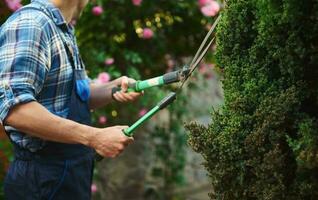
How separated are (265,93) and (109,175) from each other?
132 inches

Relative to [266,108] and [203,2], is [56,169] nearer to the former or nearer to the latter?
[266,108]

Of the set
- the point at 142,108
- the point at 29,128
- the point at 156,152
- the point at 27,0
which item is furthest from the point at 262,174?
the point at 156,152

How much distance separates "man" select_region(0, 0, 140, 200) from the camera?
2.27 metres

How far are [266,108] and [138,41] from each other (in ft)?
9.88

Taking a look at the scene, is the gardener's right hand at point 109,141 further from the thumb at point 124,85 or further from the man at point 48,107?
the thumb at point 124,85

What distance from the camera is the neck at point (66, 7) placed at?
254 centimetres

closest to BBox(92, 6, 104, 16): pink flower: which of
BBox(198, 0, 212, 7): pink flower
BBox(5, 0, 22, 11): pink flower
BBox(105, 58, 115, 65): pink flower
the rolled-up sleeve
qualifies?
BBox(105, 58, 115, 65): pink flower

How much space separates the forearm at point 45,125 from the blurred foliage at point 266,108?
1.31 ft

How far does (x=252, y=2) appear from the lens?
2.12 meters

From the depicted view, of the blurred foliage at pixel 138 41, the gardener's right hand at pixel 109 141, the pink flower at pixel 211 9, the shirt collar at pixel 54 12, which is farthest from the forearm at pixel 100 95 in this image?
the pink flower at pixel 211 9

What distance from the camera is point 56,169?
8.19 feet

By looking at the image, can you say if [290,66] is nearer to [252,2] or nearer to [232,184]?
[252,2]

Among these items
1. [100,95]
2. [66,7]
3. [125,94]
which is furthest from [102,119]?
[66,7]

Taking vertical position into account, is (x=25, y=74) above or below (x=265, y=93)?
above
